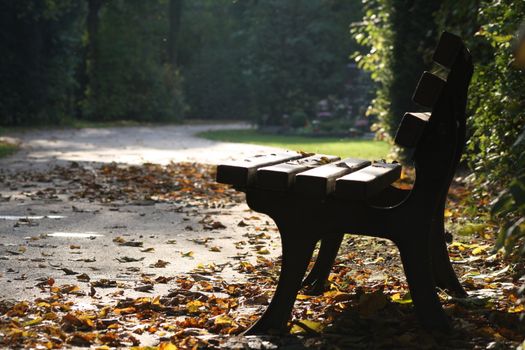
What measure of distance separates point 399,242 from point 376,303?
467 mm

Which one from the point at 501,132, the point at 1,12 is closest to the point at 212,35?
the point at 1,12

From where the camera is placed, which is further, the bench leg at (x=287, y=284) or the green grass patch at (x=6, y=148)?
the green grass patch at (x=6, y=148)

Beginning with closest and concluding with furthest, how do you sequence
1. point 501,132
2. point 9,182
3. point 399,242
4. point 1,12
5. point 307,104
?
point 399,242 → point 501,132 → point 9,182 → point 1,12 → point 307,104

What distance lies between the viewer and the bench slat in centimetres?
462

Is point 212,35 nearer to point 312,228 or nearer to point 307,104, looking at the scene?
point 307,104

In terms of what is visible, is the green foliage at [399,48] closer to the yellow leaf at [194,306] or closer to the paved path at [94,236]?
the paved path at [94,236]

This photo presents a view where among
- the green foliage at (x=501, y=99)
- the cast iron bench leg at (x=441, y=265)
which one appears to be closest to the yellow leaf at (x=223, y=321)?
the cast iron bench leg at (x=441, y=265)

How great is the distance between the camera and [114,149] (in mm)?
19750

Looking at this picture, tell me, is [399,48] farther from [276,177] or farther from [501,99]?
[276,177]

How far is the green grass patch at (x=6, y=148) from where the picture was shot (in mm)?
17019

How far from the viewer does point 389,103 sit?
45.2 ft

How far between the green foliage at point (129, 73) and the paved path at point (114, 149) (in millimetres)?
9196

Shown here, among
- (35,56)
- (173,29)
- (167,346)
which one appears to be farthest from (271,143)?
(173,29)

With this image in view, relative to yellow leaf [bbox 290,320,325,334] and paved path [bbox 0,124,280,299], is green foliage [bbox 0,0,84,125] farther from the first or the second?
yellow leaf [bbox 290,320,325,334]
